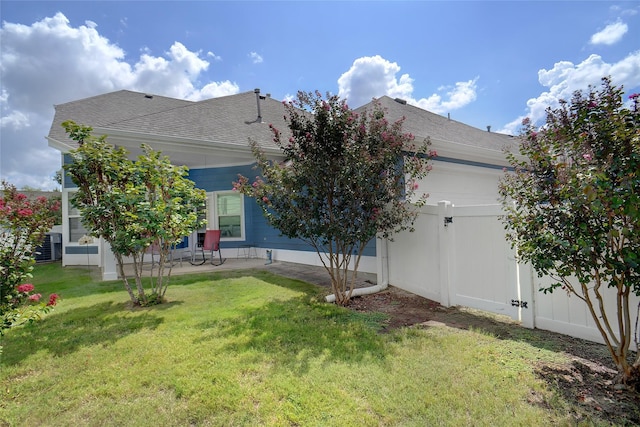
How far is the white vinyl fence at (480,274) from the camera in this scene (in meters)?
3.52

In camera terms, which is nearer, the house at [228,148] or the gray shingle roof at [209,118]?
the house at [228,148]

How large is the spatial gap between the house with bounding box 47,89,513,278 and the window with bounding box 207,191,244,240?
36 millimetres

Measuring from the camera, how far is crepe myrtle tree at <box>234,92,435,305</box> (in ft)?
15.2

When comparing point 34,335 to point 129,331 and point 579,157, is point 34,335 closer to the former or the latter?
point 129,331

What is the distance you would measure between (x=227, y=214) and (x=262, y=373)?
28.7 ft

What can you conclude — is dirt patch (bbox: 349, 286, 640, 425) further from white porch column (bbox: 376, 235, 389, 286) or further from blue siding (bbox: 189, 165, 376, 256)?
blue siding (bbox: 189, 165, 376, 256)

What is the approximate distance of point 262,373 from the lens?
2740 millimetres

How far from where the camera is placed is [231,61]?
10555mm

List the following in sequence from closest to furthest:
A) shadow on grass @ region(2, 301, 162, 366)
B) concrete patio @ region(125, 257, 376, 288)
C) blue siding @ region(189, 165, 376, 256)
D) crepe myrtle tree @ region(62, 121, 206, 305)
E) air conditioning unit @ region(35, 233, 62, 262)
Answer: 1. shadow on grass @ region(2, 301, 162, 366)
2. crepe myrtle tree @ region(62, 121, 206, 305)
3. concrete patio @ region(125, 257, 376, 288)
4. blue siding @ region(189, 165, 376, 256)
5. air conditioning unit @ region(35, 233, 62, 262)

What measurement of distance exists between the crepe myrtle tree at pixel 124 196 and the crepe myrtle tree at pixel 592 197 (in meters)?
4.94

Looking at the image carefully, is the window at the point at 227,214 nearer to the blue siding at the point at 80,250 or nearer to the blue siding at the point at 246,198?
the blue siding at the point at 246,198

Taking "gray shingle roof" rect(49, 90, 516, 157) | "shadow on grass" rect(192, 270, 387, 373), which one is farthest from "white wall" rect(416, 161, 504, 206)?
"shadow on grass" rect(192, 270, 387, 373)

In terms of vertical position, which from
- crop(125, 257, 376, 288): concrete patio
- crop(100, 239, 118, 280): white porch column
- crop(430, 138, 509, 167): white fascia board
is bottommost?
crop(125, 257, 376, 288): concrete patio

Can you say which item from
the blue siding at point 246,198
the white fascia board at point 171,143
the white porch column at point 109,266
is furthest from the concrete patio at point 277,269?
the white fascia board at point 171,143
